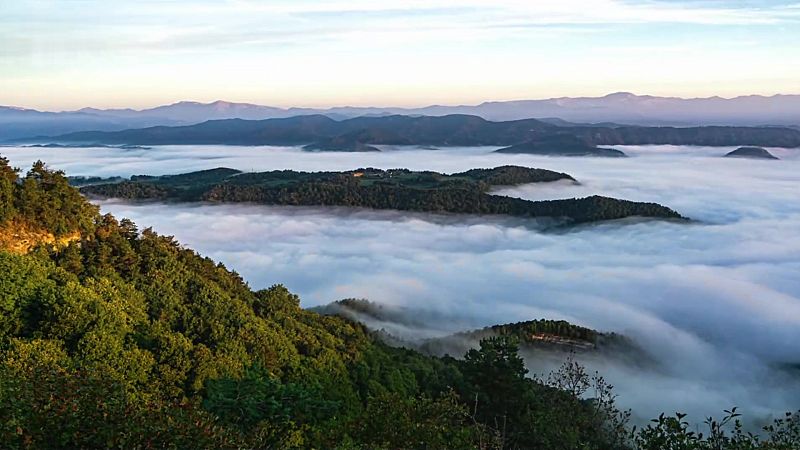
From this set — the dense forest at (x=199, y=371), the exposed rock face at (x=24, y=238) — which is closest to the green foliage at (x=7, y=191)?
the dense forest at (x=199, y=371)

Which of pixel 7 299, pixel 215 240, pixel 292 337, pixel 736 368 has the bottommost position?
pixel 736 368

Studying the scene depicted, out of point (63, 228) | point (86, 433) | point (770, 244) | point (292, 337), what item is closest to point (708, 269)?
point (770, 244)

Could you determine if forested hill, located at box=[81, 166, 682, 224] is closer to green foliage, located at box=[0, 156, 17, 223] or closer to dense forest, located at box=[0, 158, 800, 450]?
A: dense forest, located at box=[0, 158, 800, 450]

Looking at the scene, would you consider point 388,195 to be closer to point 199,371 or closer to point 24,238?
point 24,238

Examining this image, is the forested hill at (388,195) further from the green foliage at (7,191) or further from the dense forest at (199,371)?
the green foliage at (7,191)

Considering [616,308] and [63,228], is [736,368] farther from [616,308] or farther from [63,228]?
[63,228]

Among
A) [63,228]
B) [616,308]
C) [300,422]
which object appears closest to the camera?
[300,422]
